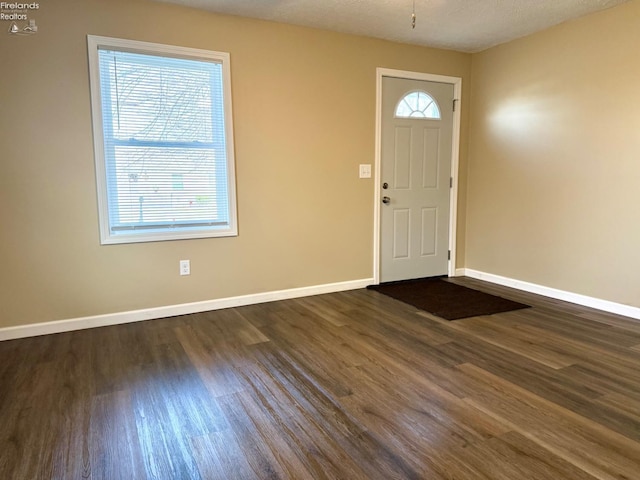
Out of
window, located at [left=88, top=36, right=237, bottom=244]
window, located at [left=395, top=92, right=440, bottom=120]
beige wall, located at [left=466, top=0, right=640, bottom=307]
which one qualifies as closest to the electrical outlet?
window, located at [left=88, top=36, right=237, bottom=244]

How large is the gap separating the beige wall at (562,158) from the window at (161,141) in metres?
2.75

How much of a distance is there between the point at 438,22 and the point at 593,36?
125 centimetres

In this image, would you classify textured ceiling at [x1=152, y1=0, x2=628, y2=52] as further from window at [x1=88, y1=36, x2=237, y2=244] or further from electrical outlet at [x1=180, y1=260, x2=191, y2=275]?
electrical outlet at [x1=180, y1=260, x2=191, y2=275]

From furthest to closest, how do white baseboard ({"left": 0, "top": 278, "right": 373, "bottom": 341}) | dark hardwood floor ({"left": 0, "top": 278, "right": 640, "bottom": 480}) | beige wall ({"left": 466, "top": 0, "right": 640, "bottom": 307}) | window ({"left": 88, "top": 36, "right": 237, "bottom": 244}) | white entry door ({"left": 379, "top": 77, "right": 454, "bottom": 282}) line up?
1. white entry door ({"left": 379, "top": 77, "right": 454, "bottom": 282})
2. beige wall ({"left": 466, "top": 0, "right": 640, "bottom": 307})
3. window ({"left": 88, "top": 36, "right": 237, "bottom": 244})
4. white baseboard ({"left": 0, "top": 278, "right": 373, "bottom": 341})
5. dark hardwood floor ({"left": 0, "top": 278, "right": 640, "bottom": 480})

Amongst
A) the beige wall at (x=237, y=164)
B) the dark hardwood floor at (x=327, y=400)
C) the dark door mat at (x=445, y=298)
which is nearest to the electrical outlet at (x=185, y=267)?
the beige wall at (x=237, y=164)

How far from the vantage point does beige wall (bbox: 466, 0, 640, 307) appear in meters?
3.22

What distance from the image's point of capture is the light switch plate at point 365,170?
4.06 meters

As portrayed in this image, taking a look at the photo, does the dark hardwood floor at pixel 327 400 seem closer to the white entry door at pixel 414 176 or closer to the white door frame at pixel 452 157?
the white door frame at pixel 452 157

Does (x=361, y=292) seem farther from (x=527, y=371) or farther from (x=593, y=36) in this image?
(x=593, y=36)

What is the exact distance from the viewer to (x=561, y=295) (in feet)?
12.4

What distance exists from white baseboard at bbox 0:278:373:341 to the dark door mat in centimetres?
38

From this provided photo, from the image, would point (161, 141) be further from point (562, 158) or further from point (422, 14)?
point (562, 158)

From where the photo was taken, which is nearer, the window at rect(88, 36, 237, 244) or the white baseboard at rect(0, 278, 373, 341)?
the white baseboard at rect(0, 278, 373, 341)

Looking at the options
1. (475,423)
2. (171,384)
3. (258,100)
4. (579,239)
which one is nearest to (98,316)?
(171,384)
